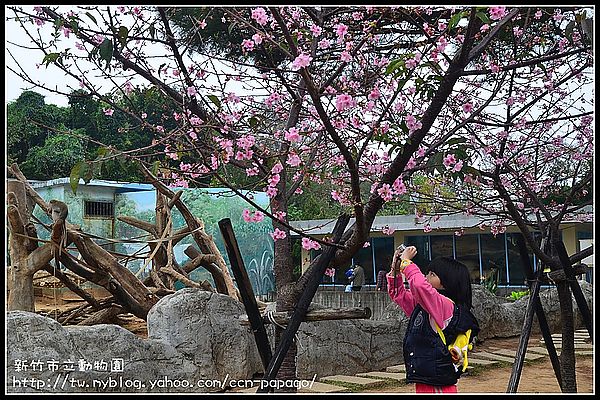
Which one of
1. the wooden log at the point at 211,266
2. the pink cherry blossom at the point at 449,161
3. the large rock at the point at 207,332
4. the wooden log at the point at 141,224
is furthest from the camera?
the wooden log at the point at 211,266

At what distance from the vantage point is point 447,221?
1461cm

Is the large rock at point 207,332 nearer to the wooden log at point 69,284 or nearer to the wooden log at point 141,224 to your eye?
the wooden log at point 69,284

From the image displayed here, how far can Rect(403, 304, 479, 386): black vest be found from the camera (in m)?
3.08

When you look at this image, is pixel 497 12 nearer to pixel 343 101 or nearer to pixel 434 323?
pixel 343 101

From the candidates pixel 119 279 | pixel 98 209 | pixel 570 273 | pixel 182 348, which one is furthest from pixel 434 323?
pixel 98 209

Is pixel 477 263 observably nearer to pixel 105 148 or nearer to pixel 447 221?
pixel 447 221

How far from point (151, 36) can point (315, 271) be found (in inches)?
60.7

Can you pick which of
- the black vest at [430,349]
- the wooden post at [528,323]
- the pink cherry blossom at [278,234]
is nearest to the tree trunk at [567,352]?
the wooden post at [528,323]

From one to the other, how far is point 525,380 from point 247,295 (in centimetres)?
411

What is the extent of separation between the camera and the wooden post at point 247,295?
3299 mm

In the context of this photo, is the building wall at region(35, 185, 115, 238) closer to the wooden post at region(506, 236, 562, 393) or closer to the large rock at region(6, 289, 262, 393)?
the large rock at region(6, 289, 262, 393)

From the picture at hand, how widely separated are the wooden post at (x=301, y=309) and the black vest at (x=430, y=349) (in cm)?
47

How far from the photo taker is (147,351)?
525 cm

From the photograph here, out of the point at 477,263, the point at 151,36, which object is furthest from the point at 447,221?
the point at 151,36
